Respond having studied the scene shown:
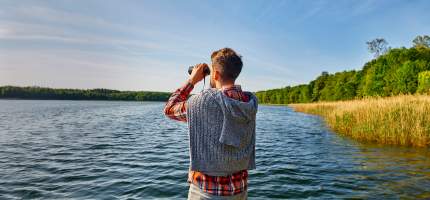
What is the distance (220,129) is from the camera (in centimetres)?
303

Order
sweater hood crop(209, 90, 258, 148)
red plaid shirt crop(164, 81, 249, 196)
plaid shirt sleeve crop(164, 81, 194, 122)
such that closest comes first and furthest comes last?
sweater hood crop(209, 90, 258, 148) < red plaid shirt crop(164, 81, 249, 196) < plaid shirt sleeve crop(164, 81, 194, 122)

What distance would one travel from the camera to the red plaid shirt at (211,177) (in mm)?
3117

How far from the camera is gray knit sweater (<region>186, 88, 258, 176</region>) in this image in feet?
9.82

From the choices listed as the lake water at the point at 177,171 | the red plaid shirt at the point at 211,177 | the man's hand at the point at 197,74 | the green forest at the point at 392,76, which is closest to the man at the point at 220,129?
the red plaid shirt at the point at 211,177

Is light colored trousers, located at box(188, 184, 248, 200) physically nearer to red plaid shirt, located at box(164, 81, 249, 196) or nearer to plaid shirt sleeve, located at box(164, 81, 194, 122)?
red plaid shirt, located at box(164, 81, 249, 196)

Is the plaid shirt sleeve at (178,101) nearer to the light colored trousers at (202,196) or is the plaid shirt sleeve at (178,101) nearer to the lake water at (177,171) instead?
the light colored trousers at (202,196)

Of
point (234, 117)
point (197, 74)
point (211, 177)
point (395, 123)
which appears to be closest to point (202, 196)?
point (211, 177)

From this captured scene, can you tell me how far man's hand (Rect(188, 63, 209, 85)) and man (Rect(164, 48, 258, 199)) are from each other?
0.49 feet

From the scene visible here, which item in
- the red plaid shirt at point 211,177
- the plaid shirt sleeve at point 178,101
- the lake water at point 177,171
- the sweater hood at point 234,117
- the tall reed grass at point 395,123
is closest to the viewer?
the sweater hood at point 234,117

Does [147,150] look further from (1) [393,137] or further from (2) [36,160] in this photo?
(1) [393,137]

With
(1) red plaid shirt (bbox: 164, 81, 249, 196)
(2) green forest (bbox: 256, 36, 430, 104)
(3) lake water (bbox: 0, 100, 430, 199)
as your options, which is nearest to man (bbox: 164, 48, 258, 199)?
(1) red plaid shirt (bbox: 164, 81, 249, 196)

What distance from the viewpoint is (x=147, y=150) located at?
1478cm

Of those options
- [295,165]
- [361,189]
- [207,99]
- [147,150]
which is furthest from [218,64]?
[147,150]

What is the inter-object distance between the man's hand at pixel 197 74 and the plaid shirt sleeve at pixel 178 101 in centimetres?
4
